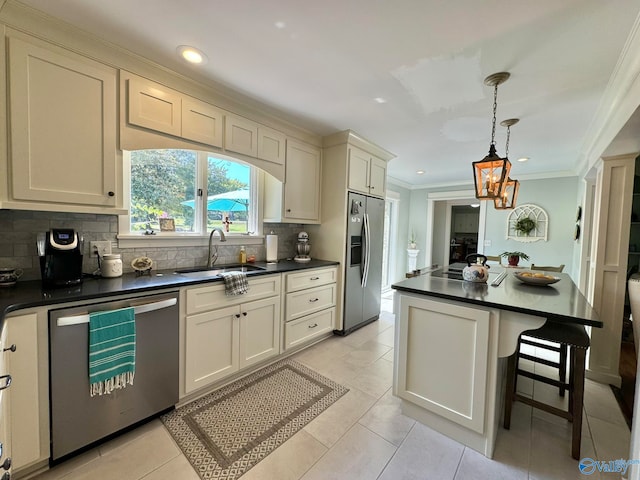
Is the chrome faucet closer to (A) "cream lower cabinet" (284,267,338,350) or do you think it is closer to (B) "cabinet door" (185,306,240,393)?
(B) "cabinet door" (185,306,240,393)

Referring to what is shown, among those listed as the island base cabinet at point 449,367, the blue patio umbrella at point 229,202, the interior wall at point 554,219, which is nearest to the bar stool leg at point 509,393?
the island base cabinet at point 449,367

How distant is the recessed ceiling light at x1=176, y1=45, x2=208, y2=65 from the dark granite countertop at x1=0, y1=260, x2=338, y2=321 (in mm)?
1541

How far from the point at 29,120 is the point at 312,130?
7.64 ft

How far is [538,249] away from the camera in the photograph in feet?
15.8

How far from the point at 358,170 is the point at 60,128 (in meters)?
2.69

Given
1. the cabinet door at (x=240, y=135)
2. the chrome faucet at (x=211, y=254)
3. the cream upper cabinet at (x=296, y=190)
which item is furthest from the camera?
the cream upper cabinet at (x=296, y=190)

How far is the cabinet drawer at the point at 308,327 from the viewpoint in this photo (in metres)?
2.68

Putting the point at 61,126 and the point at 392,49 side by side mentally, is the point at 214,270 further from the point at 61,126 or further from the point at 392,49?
the point at 392,49

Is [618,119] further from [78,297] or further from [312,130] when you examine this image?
[78,297]

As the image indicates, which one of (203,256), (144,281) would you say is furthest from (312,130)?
(144,281)

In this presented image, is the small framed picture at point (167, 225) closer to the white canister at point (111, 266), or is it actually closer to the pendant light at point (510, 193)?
the white canister at point (111, 266)

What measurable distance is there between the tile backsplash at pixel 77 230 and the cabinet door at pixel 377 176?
7.36ft

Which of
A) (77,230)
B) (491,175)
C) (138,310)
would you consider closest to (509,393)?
(491,175)

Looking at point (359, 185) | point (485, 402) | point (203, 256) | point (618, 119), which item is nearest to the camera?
point (485, 402)
